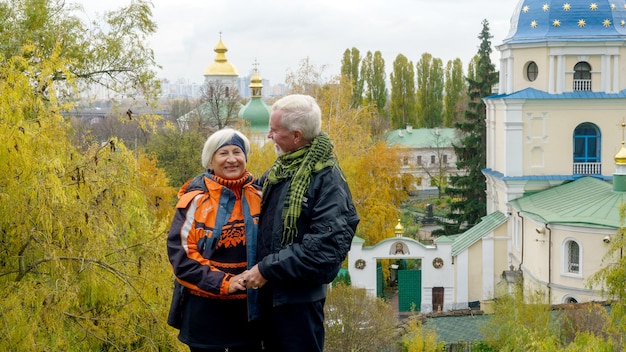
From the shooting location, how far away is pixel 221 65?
56406 mm

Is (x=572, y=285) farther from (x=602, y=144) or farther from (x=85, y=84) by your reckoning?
(x=85, y=84)

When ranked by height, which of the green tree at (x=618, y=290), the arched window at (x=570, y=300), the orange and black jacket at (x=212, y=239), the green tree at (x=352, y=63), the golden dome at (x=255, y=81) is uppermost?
the green tree at (x=352, y=63)

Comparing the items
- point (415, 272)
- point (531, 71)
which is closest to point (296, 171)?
point (415, 272)

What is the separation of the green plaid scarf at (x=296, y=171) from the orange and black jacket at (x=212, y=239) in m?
0.19

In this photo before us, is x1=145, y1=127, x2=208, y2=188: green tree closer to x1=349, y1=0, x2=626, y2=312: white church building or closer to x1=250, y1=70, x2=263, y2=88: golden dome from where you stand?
x1=349, y1=0, x2=626, y2=312: white church building

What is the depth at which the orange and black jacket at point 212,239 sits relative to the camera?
14.9 ft

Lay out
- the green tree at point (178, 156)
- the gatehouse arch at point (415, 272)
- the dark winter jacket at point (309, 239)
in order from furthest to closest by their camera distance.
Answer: the green tree at point (178, 156) → the gatehouse arch at point (415, 272) → the dark winter jacket at point (309, 239)

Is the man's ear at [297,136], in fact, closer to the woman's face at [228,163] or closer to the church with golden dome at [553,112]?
the woman's face at [228,163]

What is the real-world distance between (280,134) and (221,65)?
5250 cm

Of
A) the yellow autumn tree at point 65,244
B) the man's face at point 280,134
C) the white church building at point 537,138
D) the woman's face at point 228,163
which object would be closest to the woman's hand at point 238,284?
the woman's face at point 228,163

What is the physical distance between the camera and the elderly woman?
4.55 meters

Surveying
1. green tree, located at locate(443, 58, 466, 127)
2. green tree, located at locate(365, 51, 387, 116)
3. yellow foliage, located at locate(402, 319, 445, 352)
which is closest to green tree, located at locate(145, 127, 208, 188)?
yellow foliage, located at locate(402, 319, 445, 352)

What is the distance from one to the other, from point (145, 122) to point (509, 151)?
58.7ft

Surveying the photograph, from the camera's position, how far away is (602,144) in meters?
26.4
